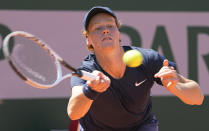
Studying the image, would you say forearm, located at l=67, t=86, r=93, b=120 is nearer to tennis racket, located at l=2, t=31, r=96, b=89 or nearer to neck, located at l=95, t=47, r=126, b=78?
tennis racket, located at l=2, t=31, r=96, b=89

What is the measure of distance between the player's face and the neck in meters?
0.07

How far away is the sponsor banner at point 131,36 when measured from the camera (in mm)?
4184

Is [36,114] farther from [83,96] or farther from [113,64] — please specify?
Answer: [83,96]

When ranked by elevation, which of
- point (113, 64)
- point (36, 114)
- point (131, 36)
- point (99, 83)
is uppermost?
point (99, 83)

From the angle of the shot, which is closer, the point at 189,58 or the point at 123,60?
the point at 123,60

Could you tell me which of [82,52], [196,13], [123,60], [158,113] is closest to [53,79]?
[123,60]

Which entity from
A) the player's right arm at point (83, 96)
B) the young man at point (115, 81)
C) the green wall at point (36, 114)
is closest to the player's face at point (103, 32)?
the young man at point (115, 81)

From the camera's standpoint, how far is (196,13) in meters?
4.49

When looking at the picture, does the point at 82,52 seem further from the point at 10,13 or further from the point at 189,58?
the point at 189,58

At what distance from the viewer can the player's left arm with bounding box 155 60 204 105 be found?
236 cm

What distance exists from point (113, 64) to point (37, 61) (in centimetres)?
60

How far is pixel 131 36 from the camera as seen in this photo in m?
4.38

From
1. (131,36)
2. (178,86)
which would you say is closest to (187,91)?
(178,86)

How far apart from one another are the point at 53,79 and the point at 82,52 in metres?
1.98
